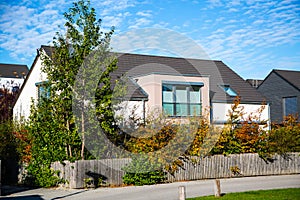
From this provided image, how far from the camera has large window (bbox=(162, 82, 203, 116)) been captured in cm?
3022

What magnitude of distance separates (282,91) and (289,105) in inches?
74.6

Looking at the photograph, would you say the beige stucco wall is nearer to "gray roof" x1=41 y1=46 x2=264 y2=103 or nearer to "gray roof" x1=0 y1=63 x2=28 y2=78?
"gray roof" x1=41 y1=46 x2=264 y2=103

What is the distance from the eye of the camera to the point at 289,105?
163 ft

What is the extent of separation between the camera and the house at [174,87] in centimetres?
2967

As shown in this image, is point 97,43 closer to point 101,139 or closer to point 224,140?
point 101,139

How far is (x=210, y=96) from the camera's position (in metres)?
34.5

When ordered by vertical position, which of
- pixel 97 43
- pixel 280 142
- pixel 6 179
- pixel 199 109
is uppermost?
pixel 97 43

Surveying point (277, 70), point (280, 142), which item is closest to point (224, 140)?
point (280, 142)

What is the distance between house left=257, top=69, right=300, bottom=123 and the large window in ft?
68.4

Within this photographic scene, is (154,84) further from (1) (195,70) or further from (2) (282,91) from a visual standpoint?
(2) (282,91)

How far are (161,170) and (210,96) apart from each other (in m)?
14.9

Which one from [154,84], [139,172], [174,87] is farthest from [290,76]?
[139,172]

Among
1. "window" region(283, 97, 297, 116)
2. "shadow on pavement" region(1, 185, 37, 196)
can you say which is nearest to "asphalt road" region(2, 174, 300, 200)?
"shadow on pavement" region(1, 185, 37, 196)

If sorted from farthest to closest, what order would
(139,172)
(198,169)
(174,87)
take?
(174,87) < (198,169) < (139,172)
